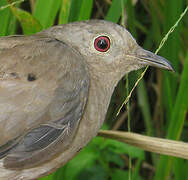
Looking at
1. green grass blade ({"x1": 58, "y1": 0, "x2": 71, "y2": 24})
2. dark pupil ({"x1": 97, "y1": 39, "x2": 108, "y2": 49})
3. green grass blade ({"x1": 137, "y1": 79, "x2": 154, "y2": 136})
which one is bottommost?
green grass blade ({"x1": 137, "y1": 79, "x2": 154, "y2": 136})

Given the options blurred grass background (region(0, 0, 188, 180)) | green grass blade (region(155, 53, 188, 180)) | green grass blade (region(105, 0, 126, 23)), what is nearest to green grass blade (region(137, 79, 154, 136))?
blurred grass background (region(0, 0, 188, 180))

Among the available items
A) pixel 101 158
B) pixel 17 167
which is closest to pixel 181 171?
pixel 101 158

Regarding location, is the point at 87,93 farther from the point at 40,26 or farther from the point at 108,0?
the point at 108,0

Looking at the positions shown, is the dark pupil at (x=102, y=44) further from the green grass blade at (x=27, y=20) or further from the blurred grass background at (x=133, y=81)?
the green grass blade at (x=27, y=20)

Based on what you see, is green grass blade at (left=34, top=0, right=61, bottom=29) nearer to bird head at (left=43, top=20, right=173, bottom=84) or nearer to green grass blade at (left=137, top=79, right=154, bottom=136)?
bird head at (left=43, top=20, right=173, bottom=84)

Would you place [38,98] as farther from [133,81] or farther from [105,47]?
[133,81]

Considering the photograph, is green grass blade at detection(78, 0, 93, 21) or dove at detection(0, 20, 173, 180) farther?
green grass blade at detection(78, 0, 93, 21)

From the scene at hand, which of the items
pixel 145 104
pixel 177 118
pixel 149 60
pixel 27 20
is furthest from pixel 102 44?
pixel 145 104
